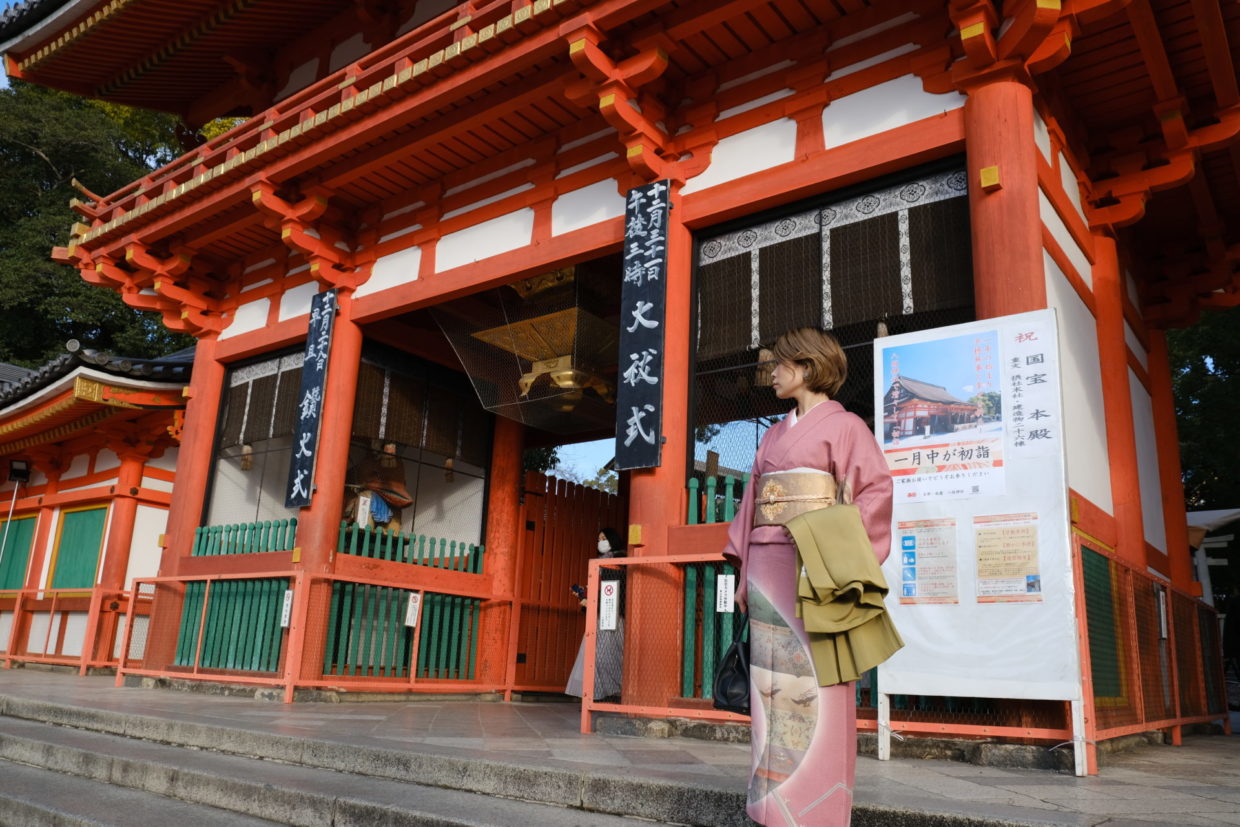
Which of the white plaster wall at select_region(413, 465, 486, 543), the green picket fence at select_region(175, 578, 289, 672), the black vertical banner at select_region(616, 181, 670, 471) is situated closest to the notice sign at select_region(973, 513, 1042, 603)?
the black vertical banner at select_region(616, 181, 670, 471)

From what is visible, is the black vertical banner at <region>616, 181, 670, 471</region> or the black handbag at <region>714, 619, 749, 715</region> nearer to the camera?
the black handbag at <region>714, 619, 749, 715</region>

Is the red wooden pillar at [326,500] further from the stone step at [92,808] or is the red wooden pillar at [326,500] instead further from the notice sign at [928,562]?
the notice sign at [928,562]

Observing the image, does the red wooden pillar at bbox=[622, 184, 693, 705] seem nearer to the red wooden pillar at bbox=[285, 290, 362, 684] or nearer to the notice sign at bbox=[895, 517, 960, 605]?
the notice sign at bbox=[895, 517, 960, 605]

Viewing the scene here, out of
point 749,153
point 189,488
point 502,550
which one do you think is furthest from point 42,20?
point 749,153

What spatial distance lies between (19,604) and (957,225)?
43.6ft

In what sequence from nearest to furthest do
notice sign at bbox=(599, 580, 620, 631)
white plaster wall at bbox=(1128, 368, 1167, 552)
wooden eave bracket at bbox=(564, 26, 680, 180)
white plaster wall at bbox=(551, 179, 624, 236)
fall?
1. notice sign at bbox=(599, 580, 620, 631)
2. wooden eave bracket at bbox=(564, 26, 680, 180)
3. white plaster wall at bbox=(551, 179, 624, 236)
4. white plaster wall at bbox=(1128, 368, 1167, 552)

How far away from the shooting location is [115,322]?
73.5 ft

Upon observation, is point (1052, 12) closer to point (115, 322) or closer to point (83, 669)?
point (83, 669)

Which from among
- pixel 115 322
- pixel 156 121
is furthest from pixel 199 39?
pixel 156 121

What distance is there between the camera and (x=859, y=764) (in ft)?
12.7

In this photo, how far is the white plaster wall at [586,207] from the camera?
261 inches

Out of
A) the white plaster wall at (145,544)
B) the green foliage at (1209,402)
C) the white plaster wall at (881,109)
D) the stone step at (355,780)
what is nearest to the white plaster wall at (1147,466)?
the white plaster wall at (881,109)

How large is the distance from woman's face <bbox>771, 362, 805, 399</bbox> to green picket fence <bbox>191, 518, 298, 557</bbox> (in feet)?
20.9

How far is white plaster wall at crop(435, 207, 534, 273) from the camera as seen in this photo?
7.20 metres
